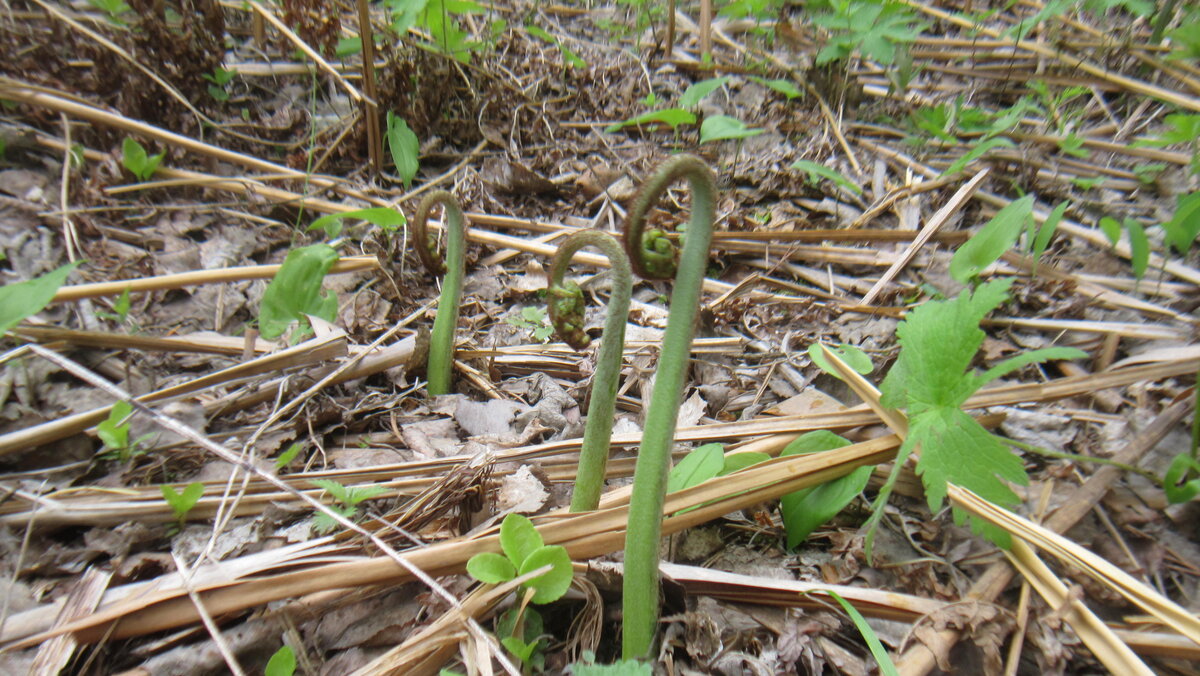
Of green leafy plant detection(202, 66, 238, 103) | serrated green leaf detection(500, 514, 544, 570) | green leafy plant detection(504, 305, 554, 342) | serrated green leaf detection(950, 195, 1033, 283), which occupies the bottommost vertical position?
serrated green leaf detection(500, 514, 544, 570)

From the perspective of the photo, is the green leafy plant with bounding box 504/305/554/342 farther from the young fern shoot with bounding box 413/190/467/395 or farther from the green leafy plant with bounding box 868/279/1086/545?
the green leafy plant with bounding box 868/279/1086/545

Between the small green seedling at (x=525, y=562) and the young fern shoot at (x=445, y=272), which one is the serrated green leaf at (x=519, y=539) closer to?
the small green seedling at (x=525, y=562)

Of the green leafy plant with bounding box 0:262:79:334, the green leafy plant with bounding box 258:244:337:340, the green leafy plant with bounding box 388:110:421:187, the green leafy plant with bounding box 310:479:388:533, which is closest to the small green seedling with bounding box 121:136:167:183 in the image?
the green leafy plant with bounding box 388:110:421:187

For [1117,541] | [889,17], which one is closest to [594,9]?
[889,17]

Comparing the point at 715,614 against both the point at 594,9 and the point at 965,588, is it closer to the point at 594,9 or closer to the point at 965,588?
the point at 965,588

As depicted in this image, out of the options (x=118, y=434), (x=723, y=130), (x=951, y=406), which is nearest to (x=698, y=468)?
(x=951, y=406)
